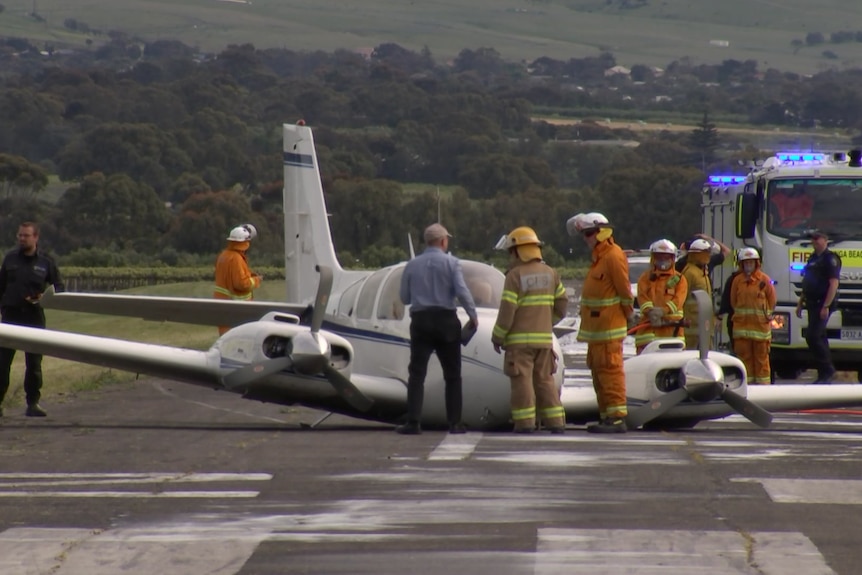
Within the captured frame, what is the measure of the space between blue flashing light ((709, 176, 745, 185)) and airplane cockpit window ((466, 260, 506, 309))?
9.36 meters

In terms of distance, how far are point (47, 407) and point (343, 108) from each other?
127627mm

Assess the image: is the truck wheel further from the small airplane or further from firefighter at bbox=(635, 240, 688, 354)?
the small airplane

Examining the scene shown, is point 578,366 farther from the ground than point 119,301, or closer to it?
closer to it

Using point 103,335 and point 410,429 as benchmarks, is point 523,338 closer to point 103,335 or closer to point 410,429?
point 410,429

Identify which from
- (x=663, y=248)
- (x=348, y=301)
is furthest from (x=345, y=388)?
(x=663, y=248)

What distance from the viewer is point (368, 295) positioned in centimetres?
1547

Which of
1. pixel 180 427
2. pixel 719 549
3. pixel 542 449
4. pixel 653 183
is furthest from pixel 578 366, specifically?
pixel 653 183

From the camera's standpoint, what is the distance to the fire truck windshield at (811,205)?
22062mm

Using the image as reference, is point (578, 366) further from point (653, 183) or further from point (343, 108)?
point (343, 108)

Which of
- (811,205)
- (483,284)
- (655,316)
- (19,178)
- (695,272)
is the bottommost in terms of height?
(19,178)

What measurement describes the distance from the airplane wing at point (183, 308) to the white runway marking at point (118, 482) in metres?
6.50

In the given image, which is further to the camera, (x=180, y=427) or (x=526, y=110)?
(x=526, y=110)

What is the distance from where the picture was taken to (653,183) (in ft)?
216

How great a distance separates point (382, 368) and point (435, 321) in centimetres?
133
